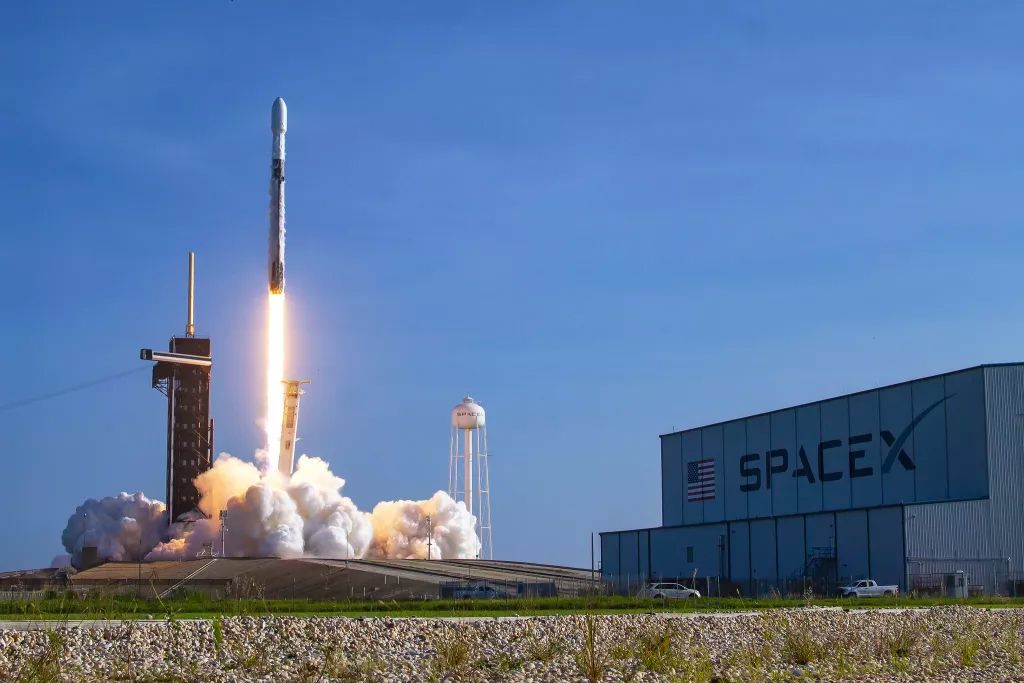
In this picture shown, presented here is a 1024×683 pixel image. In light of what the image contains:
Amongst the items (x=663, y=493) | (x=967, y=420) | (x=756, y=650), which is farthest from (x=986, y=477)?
(x=756, y=650)

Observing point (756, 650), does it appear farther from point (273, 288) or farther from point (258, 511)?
point (258, 511)

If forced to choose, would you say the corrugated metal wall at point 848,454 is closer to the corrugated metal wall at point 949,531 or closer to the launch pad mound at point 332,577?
the corrugated metal wall at point 949,531

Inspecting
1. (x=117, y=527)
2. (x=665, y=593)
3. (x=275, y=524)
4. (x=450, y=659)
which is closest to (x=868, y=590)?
(x=665, y=593)

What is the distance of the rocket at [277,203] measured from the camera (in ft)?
236

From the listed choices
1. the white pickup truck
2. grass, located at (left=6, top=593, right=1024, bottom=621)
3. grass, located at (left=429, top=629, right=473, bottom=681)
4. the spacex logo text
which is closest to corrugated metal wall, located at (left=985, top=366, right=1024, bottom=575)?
the spacex logo text

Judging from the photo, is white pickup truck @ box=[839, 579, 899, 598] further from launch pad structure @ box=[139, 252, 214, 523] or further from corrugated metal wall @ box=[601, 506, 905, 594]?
launch pad structure @ box=[139, 252, 214, 523]

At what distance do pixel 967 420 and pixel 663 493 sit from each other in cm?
2555

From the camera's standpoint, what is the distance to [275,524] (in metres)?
84.1

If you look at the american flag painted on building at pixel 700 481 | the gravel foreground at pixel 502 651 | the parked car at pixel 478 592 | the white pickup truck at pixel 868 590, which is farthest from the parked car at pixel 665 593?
the american flag painted on building at pixel 700 481

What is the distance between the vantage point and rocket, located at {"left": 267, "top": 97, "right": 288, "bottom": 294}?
7200 centimetres

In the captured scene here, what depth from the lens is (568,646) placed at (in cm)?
2295

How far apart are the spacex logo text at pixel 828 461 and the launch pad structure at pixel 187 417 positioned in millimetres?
36986

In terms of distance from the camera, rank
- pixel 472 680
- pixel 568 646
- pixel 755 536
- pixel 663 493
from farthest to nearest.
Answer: pixel 663 493 → pixel 755 536 → pixel 568 646 → pixel 472 680

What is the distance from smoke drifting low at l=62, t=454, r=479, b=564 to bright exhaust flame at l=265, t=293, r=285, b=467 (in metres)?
1.94
